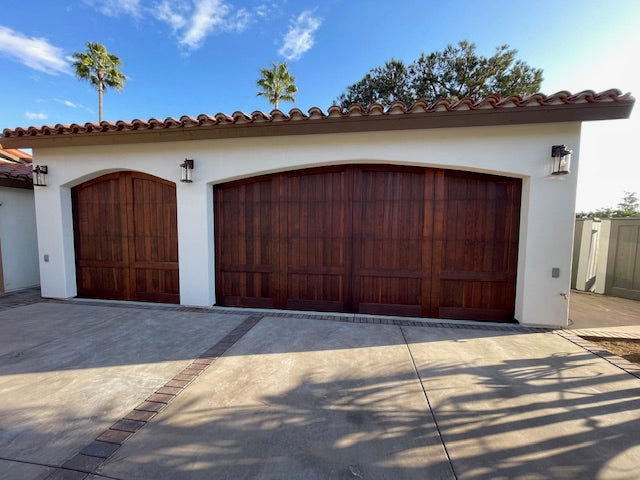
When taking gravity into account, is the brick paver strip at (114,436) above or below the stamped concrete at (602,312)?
below

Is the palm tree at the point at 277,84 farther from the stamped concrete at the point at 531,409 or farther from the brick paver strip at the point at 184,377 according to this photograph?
the brick paver strip at the point at 184,377

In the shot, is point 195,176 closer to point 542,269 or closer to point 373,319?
point 373,319

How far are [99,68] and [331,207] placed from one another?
66.4 feet

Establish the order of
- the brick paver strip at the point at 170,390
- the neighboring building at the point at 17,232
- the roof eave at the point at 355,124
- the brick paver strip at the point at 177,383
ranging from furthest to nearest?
1. the neighboring building at the point at 17,232
2. the roof eave at the point at 355,124
3. the brick paver strip at the point at 177,383
4. the brick paver strip at the point at 170,390

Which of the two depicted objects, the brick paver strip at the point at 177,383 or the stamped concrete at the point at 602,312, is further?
the stamped concrete at the point at 602,312

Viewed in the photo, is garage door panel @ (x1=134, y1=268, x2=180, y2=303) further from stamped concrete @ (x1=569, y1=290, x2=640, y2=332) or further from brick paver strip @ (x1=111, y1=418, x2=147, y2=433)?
stamped concrete @ (x1=569, y1=290, x2=640, y2=332)

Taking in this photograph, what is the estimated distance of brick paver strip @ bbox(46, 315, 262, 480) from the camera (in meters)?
1.73

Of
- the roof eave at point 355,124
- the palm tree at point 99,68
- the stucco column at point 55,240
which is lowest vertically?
the stucco column at point 55,240

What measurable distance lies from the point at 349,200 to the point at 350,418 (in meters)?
3.48

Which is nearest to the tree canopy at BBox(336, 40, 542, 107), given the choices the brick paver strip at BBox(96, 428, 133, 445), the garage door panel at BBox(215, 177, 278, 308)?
the garage door panel at BBox(215, 177, 278, 308)

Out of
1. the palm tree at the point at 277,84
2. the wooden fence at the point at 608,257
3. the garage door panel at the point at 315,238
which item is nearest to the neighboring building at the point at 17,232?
the garage door panel at the point at 315,238

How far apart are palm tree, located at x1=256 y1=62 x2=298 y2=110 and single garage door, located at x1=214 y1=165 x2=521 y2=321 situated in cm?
1314

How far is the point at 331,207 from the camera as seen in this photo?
4.99m

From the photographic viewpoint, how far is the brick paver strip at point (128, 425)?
1734 mm
